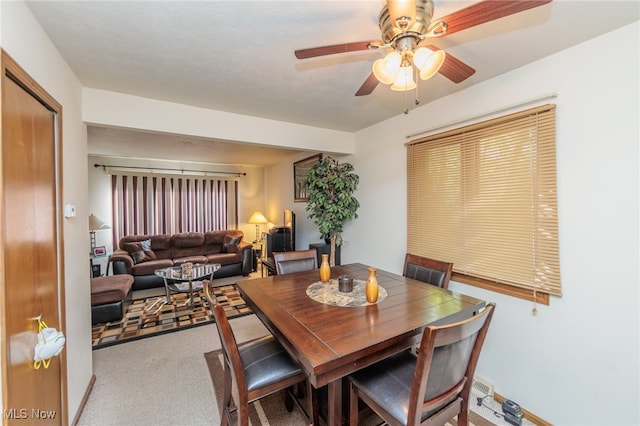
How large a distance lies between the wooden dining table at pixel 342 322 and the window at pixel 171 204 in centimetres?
453

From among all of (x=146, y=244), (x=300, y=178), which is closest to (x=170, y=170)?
(x=146, y=244)

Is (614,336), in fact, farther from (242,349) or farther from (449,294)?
(242,349)

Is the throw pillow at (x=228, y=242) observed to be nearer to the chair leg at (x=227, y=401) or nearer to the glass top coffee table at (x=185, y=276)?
the glass top coffee table at (x=185, y=276)

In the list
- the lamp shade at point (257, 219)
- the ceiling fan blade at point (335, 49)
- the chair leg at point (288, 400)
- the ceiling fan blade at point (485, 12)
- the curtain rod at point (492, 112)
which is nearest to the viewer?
the ceiling fan blade at point (485, 12)

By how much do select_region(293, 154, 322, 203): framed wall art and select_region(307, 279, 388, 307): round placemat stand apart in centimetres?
285

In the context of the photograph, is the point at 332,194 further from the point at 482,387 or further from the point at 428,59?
the point at 482,387

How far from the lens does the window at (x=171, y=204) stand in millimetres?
5273

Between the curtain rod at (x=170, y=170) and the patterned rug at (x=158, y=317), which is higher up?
the curtain rod at (x=170, y=170)

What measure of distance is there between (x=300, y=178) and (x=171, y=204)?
2.97 m

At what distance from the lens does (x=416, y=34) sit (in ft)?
3.71

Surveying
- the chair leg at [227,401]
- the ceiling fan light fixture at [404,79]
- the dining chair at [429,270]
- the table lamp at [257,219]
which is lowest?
the chair leg at [227,401]

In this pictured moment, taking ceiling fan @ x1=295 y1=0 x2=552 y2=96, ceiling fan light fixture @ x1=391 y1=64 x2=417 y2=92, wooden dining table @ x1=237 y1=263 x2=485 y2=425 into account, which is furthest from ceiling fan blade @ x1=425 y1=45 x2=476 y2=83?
wooden dining table @ x1=237 y1=263 x2=485 y2=425

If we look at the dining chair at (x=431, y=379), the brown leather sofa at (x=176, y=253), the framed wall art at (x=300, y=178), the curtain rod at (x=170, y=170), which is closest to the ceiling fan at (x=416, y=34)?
the dining chair at (x=431, y=379)

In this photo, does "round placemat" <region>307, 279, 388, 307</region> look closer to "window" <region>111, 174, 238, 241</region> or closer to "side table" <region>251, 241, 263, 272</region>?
"side table" <region>251, 241, 263, 272</region>
